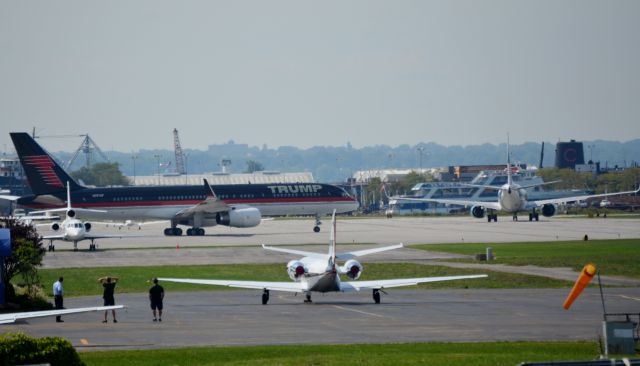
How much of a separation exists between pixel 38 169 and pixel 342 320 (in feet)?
205

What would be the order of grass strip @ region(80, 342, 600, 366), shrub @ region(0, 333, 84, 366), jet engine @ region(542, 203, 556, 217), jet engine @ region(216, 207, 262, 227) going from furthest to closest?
jet engine @ region(542, 203, 556, 217), jet engine @ region(216, 207, 262, 227), grass strip @ region(80, 342, 600, 366), shrub @ region(0, 333, 84, 366)

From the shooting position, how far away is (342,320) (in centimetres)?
3488

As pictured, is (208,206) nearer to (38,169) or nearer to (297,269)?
(38,169)

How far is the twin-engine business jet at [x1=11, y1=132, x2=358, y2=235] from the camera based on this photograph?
91938 millimetres

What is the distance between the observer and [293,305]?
131 feet

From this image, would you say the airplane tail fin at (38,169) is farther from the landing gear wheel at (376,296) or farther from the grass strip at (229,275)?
the landing gear wheel at (376,296)

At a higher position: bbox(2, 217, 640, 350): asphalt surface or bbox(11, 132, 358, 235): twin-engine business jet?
bbox(11, 132, 358, 235): twin-engine business jet

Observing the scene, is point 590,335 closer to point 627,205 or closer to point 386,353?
point 386,353

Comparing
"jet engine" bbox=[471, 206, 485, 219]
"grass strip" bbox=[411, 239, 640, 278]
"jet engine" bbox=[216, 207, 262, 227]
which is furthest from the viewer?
"jet engine" bbox=[471, 206, 485, 219]

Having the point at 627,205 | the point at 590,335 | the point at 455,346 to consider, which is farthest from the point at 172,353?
the point at 627,205

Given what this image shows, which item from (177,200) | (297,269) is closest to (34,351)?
(297,269)

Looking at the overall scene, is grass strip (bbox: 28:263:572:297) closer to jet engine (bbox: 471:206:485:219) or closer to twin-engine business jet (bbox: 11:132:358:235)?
twin-engine business jet (bbox: 11:132:358:235)

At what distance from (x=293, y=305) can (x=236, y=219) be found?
5331 cm

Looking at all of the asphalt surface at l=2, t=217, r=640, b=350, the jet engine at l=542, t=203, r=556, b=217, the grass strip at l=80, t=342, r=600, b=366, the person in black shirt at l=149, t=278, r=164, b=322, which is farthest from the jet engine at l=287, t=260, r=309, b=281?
the jet engine at l=542, t=203, r=556, b=217
